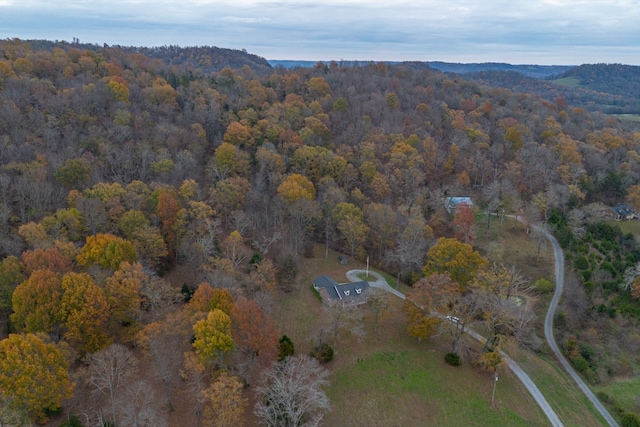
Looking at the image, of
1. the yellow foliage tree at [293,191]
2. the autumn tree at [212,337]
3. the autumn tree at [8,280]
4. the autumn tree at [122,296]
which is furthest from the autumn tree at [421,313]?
the autumn tree at [8,280]

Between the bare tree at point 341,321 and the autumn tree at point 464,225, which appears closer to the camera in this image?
the bare tree at point 341,321

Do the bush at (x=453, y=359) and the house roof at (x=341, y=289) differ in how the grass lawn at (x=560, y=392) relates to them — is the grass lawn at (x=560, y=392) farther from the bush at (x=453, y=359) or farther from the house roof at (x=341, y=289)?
the house roof at (x=341, y=289)

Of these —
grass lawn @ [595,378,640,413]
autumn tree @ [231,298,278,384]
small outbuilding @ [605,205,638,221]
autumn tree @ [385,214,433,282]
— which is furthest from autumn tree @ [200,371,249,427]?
small outbuilding @ [605,205,638,221]

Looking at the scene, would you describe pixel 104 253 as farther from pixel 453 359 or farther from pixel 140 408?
pixel 453 359

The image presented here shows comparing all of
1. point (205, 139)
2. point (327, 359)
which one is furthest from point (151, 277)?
point (205, 139)

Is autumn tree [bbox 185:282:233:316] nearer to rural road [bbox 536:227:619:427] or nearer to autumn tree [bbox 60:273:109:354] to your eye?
autumn tree [bbox 60:273:109:354]

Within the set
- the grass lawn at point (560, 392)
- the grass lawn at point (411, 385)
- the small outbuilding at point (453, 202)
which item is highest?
the small outbuilding at point (453, 202)

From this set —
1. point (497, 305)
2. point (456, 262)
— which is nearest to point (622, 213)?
point (456, 262)
